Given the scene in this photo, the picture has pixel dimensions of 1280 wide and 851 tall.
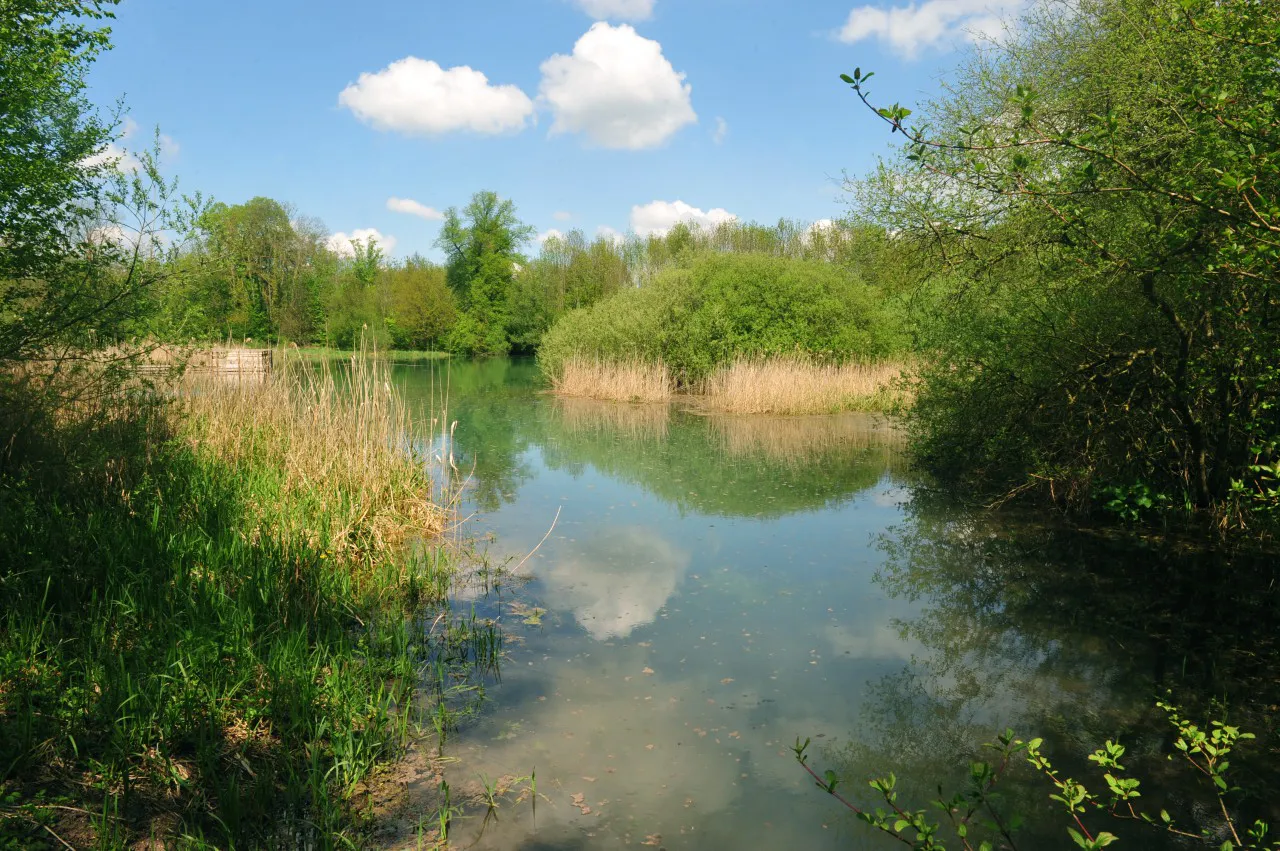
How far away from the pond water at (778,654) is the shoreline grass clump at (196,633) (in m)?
0.56

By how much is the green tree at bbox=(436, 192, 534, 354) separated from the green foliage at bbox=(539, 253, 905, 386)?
1077 inches

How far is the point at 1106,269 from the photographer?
23.0 feet

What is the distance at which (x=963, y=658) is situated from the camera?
5.53 m

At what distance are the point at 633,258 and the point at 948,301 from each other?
39.4m

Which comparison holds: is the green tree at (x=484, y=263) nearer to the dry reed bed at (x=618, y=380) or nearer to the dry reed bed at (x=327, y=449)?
the dry reed bed at (x=618, y=380)

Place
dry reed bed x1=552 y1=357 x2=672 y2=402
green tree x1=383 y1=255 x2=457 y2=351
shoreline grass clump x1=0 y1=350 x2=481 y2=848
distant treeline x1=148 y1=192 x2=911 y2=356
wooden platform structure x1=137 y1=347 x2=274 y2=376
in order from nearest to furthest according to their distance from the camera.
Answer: shoreline grass clump x1=0 y1=350 x2=481 y2=848, wooden platform structure x1=137 y1=347 x2=274 y2=376, dry reed bed x1=552 y1=357 x2=672 y2=402, distant treeline x1=148 y1=192 x2=911 y2=356, green tree x1=383 y1=255 x2=457 y2=351

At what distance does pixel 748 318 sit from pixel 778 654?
1771cm

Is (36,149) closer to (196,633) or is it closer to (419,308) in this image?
(196,633)

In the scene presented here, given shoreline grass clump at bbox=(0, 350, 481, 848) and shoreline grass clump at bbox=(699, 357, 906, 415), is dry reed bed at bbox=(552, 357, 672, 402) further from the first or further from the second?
shoreline grass clump at bbox=(0, 350, 481, 848)

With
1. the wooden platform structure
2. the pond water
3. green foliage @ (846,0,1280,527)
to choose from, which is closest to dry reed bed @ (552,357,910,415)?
green foliage @ (846,0,1280,527)

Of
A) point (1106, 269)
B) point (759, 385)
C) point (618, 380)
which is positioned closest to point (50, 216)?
point (1106, 269)

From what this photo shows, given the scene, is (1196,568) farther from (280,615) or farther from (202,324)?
(202,324)

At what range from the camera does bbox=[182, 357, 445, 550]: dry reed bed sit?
6.83 metres

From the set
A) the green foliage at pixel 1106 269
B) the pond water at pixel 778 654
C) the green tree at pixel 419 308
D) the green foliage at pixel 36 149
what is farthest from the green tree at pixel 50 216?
the green tree at pixel 419 308
